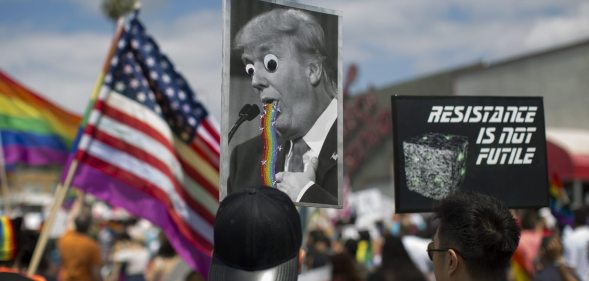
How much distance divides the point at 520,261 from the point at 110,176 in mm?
4480

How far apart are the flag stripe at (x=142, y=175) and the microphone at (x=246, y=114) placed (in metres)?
3.60

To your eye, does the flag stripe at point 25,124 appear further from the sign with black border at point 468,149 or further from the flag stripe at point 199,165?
the sign with black border at point 468,149

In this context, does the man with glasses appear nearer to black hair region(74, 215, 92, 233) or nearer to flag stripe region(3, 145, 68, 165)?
black hair region(74, 215, 92, 233)

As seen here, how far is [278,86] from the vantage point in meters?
3.19

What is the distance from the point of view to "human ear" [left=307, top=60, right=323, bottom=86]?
10.8 feet

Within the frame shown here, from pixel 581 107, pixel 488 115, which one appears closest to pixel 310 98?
pixel 488 115

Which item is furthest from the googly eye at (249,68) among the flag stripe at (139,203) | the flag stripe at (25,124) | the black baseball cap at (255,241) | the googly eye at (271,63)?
the flag stripe at (25,124)

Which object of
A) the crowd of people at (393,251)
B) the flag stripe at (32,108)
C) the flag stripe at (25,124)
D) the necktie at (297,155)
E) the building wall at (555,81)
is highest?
the building wall at (555,81)

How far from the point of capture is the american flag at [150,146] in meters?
6.61

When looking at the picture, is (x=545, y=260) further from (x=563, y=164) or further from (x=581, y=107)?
(x=581, y=107)

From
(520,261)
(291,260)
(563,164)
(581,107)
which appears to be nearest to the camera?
(291,260)

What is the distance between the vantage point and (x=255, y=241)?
2129mm

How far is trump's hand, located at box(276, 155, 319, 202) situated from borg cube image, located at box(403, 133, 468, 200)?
1.43 ft

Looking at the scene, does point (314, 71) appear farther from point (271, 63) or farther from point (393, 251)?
point (393, 251)
